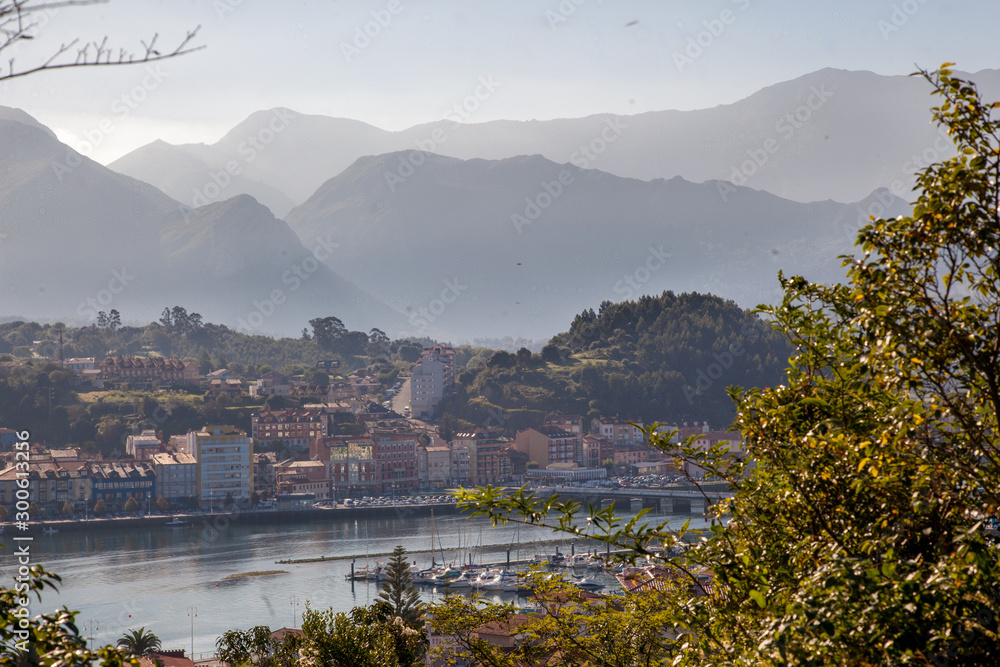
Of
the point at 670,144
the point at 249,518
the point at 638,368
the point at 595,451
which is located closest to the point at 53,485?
the point at 249,518

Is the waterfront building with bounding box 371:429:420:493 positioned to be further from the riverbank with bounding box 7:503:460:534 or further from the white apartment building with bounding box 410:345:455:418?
the white apartment building with bounding box 410:345:455:418

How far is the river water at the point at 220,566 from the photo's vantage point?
15.8m

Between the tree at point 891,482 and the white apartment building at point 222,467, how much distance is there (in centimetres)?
2840

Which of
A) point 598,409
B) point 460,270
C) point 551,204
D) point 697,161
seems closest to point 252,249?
point 460,270

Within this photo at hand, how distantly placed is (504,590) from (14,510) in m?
14.3

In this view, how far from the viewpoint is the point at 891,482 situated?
1585mm

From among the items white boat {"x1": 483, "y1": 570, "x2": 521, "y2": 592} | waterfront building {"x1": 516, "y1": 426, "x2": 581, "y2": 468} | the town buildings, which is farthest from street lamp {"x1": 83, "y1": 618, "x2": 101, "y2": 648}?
the town buildings

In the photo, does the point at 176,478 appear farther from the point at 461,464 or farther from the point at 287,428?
the point at 461,464

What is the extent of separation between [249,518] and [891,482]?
90.8 feet

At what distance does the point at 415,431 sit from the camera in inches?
1439

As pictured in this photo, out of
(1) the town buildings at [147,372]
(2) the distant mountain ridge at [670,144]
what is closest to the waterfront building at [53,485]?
(1) the town buildings at [147,372]

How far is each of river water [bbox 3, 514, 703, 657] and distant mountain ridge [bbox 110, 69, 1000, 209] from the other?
108m

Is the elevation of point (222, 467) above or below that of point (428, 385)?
below

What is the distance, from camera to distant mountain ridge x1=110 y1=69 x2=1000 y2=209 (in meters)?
131
